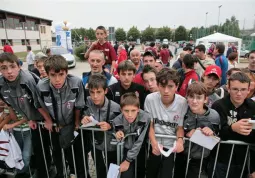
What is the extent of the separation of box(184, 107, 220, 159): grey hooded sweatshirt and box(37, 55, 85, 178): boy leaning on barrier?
143cm

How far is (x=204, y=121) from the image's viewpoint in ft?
7.22

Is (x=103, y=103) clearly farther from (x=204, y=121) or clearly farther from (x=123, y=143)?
(x=204, y=121)

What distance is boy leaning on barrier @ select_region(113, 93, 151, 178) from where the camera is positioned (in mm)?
2293

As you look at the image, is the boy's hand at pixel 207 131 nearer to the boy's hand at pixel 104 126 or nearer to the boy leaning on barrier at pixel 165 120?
the boy leaning on barrier at pixel 165 120

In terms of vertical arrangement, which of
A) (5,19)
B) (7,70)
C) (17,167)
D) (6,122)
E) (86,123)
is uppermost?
(5,19)

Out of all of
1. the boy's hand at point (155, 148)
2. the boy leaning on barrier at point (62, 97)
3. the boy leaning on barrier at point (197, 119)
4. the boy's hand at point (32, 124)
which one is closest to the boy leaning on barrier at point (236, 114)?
the boy leaning on barrier at point (197, 119)

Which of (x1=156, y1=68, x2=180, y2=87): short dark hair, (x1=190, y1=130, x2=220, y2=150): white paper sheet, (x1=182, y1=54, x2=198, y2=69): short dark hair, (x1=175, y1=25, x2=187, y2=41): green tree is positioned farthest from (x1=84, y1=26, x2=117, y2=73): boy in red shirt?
(x1=175, y1=25, x2=187, y2=41): green tree

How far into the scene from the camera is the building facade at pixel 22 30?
113 feet

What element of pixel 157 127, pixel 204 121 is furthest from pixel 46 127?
pixel 204 121

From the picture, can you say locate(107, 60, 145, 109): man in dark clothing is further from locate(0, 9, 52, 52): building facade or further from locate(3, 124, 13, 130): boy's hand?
locate(0, 9, 52, 52): building facade

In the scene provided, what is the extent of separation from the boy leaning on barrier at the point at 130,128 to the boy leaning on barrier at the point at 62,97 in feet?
1.99

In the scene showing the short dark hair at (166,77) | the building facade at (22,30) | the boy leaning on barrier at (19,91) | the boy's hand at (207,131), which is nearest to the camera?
the boy's hand at (207,131)

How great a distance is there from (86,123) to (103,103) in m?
0.37

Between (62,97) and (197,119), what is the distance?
5.87 feet
